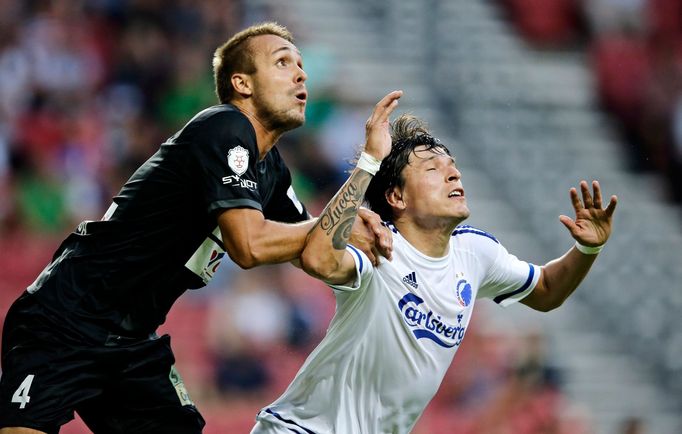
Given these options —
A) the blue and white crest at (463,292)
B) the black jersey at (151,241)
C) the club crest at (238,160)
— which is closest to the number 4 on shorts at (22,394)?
the black jersey at (151,241)

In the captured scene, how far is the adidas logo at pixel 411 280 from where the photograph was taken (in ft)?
17.7

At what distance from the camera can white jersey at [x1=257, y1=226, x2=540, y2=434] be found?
17.5ft

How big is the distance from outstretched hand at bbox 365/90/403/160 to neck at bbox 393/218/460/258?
2.07 ft

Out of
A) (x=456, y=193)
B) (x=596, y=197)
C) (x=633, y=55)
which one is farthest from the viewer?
(x=633, y=55)

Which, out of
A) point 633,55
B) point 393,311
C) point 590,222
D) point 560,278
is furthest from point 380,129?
point 633,55

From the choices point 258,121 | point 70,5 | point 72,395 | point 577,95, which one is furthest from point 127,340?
point 577,95

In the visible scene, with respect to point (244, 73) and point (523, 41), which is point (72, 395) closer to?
point (244, 73)

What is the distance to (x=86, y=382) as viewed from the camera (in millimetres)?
5180

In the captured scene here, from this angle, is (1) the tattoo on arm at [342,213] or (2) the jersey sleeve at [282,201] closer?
(1) the tattoo on arm at [342,213]

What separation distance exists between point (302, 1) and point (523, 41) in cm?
272

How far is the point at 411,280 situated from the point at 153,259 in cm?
116

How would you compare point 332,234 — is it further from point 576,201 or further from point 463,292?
point 576,201

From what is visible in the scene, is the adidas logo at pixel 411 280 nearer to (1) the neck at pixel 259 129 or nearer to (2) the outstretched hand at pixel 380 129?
(2) the outstretched hand at pixel 380 129

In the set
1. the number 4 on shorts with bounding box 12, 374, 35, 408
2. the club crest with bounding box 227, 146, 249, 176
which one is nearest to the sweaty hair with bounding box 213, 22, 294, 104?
the club crest with bounding box 227, 146, 249, 176
